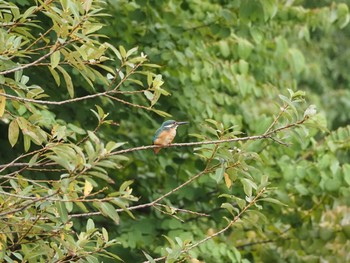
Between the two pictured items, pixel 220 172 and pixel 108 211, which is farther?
pixel 220 172

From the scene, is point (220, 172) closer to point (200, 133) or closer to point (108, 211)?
point (108, 211)

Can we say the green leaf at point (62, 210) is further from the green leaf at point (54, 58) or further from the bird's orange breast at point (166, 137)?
the bird's orange breast at point (166, 137)

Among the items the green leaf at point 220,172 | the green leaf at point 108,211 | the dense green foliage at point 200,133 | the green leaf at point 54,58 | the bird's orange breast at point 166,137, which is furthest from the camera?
the dense green foliage at point 200,133

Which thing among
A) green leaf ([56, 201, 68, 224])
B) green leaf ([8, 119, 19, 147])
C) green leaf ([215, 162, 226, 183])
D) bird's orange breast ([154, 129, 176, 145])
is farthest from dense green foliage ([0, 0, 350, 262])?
green leaf ([56, 201, 68, 224])

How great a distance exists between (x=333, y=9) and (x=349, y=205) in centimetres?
142

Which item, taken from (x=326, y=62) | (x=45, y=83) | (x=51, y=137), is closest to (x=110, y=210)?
(x=51, y=137)

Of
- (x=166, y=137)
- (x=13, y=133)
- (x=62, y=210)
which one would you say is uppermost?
(x=13, y=133)

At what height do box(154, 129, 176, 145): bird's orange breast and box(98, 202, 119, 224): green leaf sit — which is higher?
box(98, 202, 119, 224): green leaf

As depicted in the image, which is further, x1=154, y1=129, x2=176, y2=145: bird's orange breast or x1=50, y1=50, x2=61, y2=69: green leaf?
x1=154, y1=129, x2=176, y2=145: bird's orange breast

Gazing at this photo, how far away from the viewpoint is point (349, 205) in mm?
5711

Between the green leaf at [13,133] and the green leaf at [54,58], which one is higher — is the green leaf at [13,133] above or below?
below

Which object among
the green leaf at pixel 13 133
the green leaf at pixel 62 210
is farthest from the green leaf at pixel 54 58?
the green leaf at pixel 62 210

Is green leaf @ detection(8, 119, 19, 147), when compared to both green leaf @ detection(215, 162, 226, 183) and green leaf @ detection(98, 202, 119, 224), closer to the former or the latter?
green leaf @ detection(98, 202, 119, 224)

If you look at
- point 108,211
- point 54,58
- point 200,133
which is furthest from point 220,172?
point 200,133
